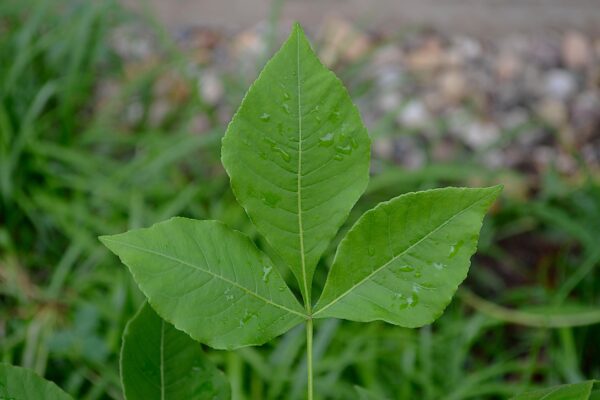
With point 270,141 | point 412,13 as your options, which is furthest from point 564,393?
point 412,13

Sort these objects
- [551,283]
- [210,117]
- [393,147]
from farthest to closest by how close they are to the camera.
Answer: [393,147]
[551,283]
[210,117]

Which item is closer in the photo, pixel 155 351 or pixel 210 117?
pixel 155 351

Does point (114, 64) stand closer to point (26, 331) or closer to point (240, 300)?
point (26, 331)

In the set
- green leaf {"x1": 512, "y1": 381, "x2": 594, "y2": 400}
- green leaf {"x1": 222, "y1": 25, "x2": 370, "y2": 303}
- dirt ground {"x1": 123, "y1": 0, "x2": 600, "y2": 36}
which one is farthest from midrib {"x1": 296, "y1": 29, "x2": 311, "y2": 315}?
dirt ground {"x1": 123, "y1": 0, "x2": 600, "y2": 36}

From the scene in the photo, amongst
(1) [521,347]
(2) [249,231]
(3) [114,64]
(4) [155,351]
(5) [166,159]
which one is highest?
(4) [155,351]

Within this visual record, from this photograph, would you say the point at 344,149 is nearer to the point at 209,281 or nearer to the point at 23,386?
the point at 209,281

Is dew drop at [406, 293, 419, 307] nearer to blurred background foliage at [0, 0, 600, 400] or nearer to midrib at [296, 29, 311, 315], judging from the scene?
midrib at [296, 29, 311, 315]

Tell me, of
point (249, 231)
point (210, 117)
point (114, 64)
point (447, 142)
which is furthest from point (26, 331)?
point (447, 142)

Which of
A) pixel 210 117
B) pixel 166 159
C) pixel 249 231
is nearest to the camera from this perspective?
pixel 249 231
